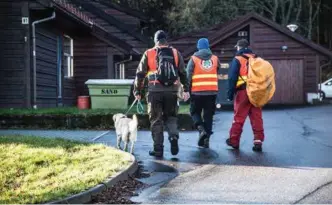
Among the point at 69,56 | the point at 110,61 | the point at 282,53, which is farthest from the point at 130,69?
the point at 282,53

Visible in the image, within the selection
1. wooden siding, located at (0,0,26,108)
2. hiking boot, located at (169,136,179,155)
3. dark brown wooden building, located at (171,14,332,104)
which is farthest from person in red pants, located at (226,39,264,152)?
dark brown wooden building, located at (171,14,332,104)

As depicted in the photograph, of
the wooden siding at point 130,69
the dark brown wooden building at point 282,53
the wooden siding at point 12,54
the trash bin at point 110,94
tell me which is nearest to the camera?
the trash bin at point 110,94

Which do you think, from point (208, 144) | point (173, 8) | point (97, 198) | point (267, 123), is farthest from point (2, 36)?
point (173, 8)

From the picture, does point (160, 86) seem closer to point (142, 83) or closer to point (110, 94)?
Answer: point (142, 83)

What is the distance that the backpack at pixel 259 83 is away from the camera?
9.52 m

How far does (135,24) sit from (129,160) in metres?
25.8

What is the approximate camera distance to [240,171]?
7.77 metres

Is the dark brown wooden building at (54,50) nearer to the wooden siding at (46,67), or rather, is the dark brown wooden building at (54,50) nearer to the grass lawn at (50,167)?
the wooden siding at (46,67)

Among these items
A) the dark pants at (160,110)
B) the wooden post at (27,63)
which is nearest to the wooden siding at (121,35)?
the wooden post at (27,63)

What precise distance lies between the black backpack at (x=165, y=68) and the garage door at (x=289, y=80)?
2120cm

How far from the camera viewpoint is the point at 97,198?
6.14 metres

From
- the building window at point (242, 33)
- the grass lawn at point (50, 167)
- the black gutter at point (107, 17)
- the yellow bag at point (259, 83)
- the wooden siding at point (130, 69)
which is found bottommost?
the grass lawn at point (50, 167)

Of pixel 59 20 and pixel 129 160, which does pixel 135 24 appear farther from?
pixel 129 160

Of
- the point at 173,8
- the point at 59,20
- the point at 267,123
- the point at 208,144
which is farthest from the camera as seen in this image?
the point at 173,8
